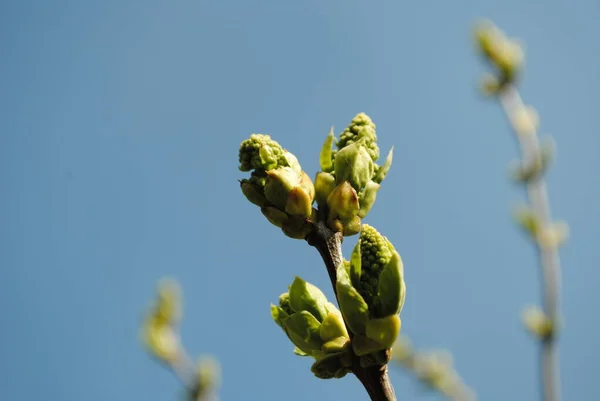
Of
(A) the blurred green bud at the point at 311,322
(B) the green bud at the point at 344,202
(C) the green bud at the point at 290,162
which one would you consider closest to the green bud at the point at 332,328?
(A) the blurred green bud at the point at 311,322

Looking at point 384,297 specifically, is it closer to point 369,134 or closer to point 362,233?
point 362,233

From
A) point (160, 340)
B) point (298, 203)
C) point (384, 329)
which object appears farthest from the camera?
point (160, 340)

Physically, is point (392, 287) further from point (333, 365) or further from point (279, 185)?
point (279, 185)

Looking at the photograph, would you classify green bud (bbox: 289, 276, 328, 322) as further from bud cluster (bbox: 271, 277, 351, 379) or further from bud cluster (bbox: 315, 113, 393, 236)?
bud cluster (bbox: 315, 113, 393, 236)

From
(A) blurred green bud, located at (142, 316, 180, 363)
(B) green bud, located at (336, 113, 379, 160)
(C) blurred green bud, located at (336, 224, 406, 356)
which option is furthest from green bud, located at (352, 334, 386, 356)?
(A) blurred green bud, located at (142, 316, 180, 363)

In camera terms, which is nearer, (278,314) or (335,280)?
(335,280)

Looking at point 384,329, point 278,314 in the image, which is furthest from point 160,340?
point 384,329
